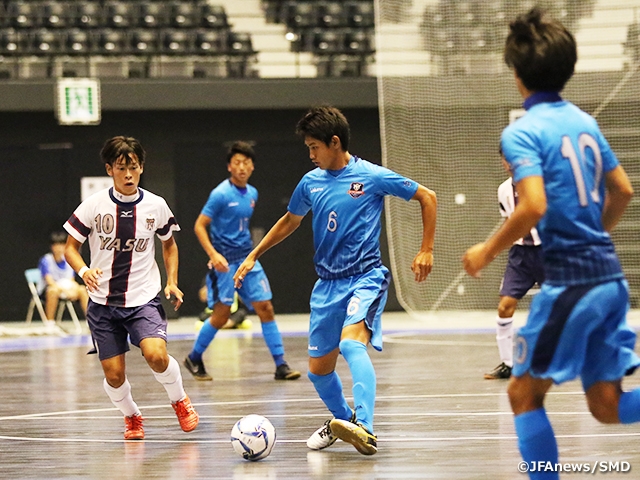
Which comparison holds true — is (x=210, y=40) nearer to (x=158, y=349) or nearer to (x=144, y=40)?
(x=144, y=40)

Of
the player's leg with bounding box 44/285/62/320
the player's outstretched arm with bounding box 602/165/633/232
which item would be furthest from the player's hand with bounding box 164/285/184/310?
the player's leg with bounding box 44/285/62/320

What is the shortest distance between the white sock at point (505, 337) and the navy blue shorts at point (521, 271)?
0.85 ft

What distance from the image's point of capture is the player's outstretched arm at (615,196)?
12.2 feet

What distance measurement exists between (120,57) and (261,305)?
9.52 meters

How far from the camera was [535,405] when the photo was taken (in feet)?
12.1

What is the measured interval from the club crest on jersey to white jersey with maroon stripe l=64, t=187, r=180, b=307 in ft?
4.81

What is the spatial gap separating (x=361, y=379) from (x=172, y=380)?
5.04ft

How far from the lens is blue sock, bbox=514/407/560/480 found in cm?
366

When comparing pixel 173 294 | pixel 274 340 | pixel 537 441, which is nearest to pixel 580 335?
pixel 537 441

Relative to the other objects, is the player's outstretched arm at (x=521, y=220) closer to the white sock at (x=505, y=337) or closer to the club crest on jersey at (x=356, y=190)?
the club crest on jersey at (x=356, y=190)

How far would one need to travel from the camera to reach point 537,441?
3.66m

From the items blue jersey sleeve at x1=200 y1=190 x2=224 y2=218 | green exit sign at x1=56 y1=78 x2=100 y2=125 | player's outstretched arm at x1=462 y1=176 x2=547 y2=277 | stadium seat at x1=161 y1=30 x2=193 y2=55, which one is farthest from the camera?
stadium seat at x1=161 y1=30 x2=193 y2=55

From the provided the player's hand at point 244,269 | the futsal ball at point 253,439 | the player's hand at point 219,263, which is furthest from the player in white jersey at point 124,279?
the player's hand at point 219,263

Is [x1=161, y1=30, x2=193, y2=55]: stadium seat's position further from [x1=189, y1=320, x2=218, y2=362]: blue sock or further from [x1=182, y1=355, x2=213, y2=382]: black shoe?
[x1=182, y1=355, x2=213, y2=382]: black shoe
